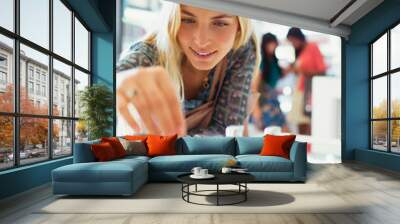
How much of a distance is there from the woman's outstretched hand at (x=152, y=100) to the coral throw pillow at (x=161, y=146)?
283 centimetres


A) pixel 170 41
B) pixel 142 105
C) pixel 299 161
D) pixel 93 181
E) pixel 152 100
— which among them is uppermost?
pixel 170 41

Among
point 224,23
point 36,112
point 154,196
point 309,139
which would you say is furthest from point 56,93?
point 309,139

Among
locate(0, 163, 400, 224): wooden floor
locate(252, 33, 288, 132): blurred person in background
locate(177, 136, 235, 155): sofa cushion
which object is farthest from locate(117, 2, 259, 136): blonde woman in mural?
locate(0, 163, 400, 224): wooden floor

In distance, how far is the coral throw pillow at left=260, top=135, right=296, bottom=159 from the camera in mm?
6273

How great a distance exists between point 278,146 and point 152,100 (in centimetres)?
419

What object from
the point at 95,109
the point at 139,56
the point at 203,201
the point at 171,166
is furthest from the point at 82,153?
the point at 139,56

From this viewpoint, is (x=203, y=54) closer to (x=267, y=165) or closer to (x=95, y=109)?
(x=95, y=109)

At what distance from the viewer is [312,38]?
9.85 m

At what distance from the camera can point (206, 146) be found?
6746 mm

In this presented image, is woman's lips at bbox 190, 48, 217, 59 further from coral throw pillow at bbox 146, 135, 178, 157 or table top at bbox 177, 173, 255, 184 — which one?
table top at bbox 177, 173, 255, 184

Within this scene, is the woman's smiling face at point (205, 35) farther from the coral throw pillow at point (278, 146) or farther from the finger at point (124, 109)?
the coral throw pillow at point (278, 146)

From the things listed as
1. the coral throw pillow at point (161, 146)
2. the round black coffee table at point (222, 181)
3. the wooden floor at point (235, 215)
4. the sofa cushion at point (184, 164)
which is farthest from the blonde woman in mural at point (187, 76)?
the round black coffee table at point (222, 181)

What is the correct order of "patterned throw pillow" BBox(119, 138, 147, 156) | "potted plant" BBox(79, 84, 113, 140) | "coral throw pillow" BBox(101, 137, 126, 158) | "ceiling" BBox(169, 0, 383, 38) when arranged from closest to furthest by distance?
"coral throw pillow" BBox(101, 137, 126, 158) < "patterned throw pillow" BBox(119, 138, 147, 156) < "potted plant" BBox(79, 84, 113, 140) < "ceiling" BBox(169, 0, 383, 38)

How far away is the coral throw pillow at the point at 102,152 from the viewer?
5.55 metres
